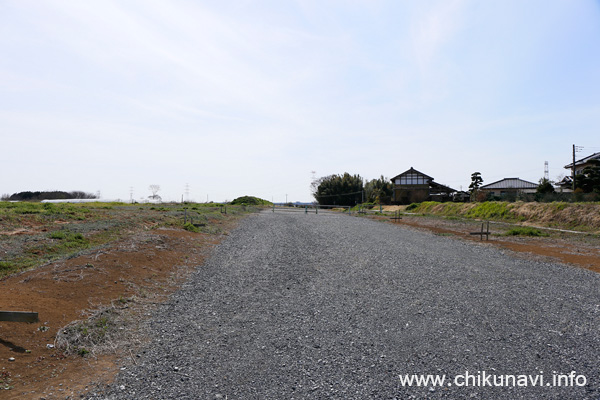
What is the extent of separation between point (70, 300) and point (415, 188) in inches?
2572

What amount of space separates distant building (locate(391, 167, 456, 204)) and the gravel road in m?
56.8

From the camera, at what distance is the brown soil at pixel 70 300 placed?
14.2ft

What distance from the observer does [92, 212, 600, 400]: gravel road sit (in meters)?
4.39

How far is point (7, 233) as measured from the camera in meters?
13.6

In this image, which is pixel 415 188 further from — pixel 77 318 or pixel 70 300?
pixel 77 318

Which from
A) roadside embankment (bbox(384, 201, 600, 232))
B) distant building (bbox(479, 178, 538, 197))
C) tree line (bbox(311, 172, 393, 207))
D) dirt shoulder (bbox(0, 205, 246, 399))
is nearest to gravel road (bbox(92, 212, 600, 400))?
dirt shoulder (bbox(0, 205, 246, 399))

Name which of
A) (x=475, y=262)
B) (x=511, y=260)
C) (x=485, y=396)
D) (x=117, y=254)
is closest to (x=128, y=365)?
(x=485, y=396)

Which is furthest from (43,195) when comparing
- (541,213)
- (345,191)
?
(541,213)

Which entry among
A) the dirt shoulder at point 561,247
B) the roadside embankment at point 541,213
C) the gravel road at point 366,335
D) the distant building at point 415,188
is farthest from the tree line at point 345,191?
the gravel road at point 366,335

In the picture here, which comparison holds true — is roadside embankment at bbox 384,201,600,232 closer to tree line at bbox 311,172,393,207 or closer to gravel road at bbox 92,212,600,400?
gravel road at bbox 92,212,600,400

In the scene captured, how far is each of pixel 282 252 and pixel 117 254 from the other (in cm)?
634

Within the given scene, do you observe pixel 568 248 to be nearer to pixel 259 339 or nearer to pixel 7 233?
pixel 259 339

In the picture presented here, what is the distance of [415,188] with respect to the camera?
66812mm

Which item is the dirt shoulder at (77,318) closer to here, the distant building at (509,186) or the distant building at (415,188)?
the distant building at (415,188)
